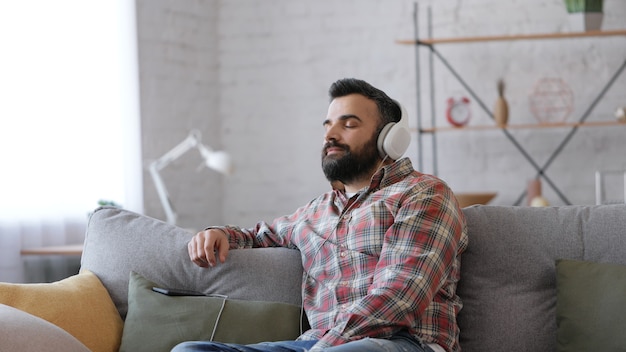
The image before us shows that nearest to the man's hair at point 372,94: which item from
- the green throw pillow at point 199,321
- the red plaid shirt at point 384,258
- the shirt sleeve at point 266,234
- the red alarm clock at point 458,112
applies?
the red plaid shirt at point 384,258

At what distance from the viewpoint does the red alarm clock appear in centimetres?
488

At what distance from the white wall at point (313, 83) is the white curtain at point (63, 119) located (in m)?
0.24

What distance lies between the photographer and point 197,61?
523cm

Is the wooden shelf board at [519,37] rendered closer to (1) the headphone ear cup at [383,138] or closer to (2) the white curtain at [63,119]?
(2) the white curtain at [63,119]

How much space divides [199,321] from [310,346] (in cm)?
34

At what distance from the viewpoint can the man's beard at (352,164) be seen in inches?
103

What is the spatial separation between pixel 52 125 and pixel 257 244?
1.90 meters

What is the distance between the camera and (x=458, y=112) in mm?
4898

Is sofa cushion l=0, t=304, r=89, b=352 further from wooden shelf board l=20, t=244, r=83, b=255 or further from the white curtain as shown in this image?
the white curtain

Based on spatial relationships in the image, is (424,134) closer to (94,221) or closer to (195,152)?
(195,152)

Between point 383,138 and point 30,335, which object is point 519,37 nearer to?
point 383,138

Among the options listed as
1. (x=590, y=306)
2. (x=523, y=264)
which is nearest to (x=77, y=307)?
(x=523, y=264)

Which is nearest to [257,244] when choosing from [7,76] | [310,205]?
[310,205]

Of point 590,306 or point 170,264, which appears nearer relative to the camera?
point 590,306
